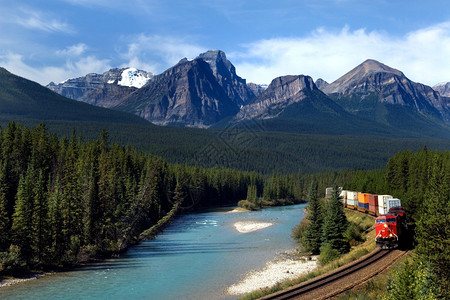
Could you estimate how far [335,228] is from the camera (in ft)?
183

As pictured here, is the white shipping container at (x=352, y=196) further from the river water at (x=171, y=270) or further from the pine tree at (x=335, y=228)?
the pine tree at (x=335, y=228)

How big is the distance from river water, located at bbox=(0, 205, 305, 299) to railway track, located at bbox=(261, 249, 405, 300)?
8.38 meters

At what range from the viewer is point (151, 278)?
4772 centimetres

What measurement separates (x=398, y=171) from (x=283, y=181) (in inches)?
2979

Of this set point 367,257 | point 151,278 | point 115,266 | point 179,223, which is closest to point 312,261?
point 367,257

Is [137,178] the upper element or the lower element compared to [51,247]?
upper

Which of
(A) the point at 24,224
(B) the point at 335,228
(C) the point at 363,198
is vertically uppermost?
(C) the point at 363,198

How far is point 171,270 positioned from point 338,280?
23501 mm

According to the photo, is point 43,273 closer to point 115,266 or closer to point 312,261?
point 115,266

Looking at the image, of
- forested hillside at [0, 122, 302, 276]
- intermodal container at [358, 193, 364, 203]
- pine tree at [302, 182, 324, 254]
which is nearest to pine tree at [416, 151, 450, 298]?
pine tree at [302, 182, 324, 254]

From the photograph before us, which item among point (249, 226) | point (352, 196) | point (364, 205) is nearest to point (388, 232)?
point (364, 205)

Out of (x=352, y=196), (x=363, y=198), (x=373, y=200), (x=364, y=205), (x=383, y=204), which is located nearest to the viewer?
(x=383, y=204)

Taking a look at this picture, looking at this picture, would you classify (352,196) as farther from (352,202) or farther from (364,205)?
(364,205)

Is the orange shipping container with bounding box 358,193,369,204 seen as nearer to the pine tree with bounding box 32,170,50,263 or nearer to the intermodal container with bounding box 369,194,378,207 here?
the intermodal container with bounding box 369,194,378,207
